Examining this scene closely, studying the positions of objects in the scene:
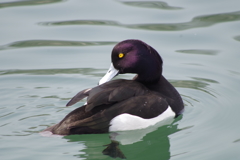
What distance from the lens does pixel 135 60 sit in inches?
247

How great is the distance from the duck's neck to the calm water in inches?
5.7

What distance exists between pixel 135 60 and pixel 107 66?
1.90 meters

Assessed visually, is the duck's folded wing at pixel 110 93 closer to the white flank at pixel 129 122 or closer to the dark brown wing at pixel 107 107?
the dark brown wing at pixel 107 107

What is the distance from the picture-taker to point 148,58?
6289mm

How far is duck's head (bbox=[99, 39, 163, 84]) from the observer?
6.21 meters

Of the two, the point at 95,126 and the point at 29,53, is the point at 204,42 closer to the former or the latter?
the point at 29,53

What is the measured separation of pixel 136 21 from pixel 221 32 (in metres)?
1.60

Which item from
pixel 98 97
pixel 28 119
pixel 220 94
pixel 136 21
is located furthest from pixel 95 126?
pixel 136 21

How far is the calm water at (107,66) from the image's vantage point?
568 centimetres

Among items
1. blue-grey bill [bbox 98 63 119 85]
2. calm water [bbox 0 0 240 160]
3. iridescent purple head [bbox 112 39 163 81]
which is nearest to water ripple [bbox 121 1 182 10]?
calm water [bbox 0 0 240 160]

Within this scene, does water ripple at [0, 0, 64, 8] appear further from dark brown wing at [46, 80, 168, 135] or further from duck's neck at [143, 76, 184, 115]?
dark brown wing at [46, 80, 168, 135]

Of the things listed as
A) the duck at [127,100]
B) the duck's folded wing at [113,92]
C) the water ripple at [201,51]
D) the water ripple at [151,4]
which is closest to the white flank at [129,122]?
the duck at [127,100]

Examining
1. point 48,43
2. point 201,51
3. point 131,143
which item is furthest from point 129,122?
point 48,43

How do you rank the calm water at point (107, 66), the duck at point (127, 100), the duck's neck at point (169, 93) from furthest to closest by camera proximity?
the duck's neck at point (169, 93), the duck at point (127, 100), the calm water at point (107, 66)
